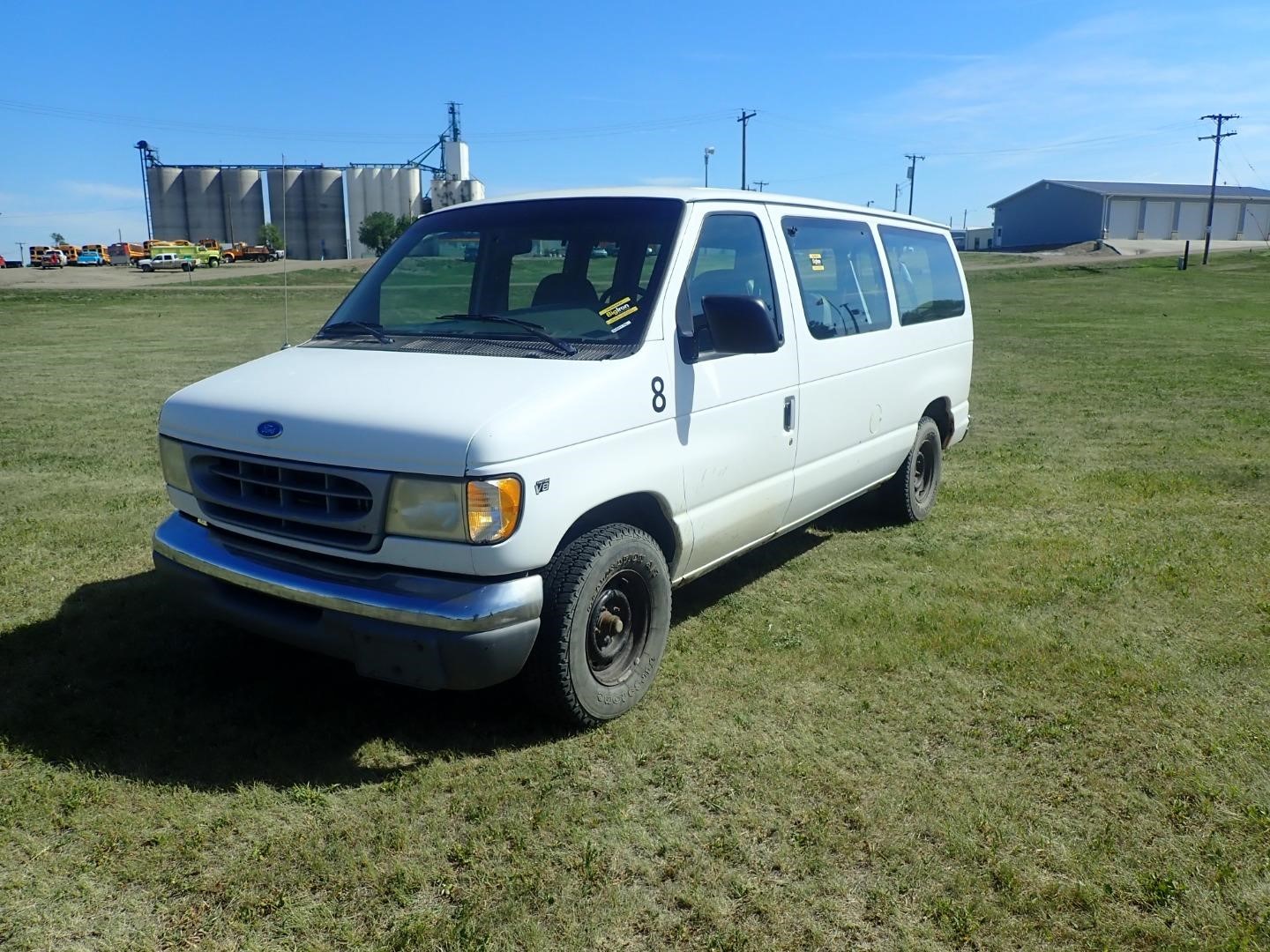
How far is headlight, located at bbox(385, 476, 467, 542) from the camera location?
3465 mm

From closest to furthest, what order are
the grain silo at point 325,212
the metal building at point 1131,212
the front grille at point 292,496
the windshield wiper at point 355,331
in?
the front grille at point 292,496 → the windshield wiper at point 355,331 → the metal building at point 1131,212 → the grain silo at point 325,212

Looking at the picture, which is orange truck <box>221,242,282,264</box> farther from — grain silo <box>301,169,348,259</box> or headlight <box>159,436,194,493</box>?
headlight <box>159,436,194,493</box>

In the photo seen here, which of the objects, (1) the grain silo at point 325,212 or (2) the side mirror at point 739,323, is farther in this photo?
(1) the grain silo at point 325,212

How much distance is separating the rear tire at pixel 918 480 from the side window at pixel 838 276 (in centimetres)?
113

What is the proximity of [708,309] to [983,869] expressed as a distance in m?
2.38

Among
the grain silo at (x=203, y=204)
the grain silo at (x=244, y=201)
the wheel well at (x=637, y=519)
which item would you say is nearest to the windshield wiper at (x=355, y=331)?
the wheel well at (x=637, y=519)

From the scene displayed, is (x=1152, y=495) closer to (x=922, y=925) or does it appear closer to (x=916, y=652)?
(x=916, y=652)

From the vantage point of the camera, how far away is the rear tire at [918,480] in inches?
275

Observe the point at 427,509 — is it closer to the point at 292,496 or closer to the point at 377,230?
the point at 292,496

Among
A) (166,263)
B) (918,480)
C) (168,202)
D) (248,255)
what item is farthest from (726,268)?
(168,202)

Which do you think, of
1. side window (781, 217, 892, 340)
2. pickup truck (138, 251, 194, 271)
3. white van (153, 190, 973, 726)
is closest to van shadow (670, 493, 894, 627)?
white van (153, 190, 973, 726)

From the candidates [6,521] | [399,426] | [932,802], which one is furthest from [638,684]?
[6,521]

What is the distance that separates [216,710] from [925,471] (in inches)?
200

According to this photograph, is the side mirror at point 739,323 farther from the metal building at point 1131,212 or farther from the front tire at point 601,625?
the metal building at point 1131,212
